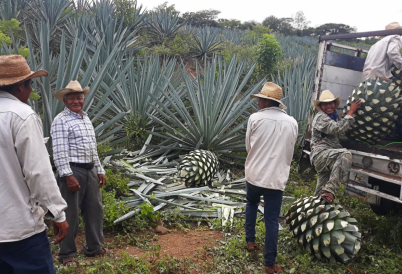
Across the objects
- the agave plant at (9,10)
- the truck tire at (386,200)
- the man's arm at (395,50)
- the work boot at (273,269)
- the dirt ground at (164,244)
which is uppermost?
the agave plant at (9,10)

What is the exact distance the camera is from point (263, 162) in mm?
3068

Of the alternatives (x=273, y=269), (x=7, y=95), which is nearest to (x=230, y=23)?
(x=273, y=269)

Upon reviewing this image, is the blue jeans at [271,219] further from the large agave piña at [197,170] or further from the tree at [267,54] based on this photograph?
the tree at [267,54]

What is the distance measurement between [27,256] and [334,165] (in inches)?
115

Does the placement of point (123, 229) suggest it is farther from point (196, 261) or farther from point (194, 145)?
point (194, 145)

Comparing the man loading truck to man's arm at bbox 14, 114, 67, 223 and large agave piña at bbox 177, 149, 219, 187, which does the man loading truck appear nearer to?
large agave piña at bbox 177, 149, 219, 187

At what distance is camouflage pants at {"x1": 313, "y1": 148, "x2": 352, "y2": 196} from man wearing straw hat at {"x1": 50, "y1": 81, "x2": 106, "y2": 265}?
224 centimetres

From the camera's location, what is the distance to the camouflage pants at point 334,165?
3.56m

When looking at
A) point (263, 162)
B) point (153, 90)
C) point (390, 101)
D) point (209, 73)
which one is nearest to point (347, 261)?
point (263, 162)

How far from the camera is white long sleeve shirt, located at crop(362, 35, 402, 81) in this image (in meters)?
4.12

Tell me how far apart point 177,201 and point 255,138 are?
5.75 ft

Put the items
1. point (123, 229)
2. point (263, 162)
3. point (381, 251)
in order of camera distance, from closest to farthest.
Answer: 1. point (263, 162)
2. point (381, 251)
3. point (123, 229)

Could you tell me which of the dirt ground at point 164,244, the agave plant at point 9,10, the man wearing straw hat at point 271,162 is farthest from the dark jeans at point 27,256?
the agave plant at point 9,10

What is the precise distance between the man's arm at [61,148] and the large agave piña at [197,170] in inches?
89.0
